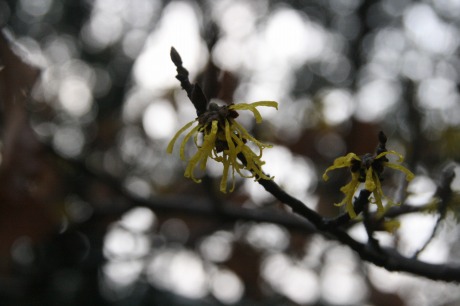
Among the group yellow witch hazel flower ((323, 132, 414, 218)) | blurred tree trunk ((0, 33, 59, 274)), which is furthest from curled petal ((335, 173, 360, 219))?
blurred tree trunk ((0, 33, 59, 274))

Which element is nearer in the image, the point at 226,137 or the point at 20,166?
the point at 226,137

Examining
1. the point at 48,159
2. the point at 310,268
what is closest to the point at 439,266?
the point at 48,159

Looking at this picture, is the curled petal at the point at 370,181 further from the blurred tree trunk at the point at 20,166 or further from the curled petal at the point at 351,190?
the blurred tree trunk at the point at 20,166

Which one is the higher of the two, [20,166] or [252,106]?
[252,106]

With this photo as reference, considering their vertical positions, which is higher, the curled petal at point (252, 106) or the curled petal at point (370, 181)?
the curled petal at point (252, 106)

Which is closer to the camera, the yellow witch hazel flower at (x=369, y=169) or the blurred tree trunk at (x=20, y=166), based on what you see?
the yellow witch hazel flower at (x=369, y=169)

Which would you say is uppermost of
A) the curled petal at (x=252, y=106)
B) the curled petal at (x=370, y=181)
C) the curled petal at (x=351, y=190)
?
the curled petal at (x=252, y=106)

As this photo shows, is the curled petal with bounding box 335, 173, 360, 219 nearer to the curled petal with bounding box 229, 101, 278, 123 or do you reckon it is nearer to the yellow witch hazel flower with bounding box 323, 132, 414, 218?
the yellow witch hazel flower with bounding box 323, 132, 414, 218

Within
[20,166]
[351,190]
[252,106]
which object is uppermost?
[252,106]

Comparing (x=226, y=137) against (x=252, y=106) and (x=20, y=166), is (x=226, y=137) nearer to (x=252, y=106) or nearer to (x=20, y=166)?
(x=252, y=106)

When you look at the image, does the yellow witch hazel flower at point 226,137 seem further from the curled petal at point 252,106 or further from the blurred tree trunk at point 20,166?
the blurred tree trunk at point 20,166

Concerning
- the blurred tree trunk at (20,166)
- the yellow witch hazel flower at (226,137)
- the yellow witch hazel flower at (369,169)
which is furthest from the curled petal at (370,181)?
the blurred tree trunk at (20,166)

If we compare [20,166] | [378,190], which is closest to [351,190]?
[378,190]
